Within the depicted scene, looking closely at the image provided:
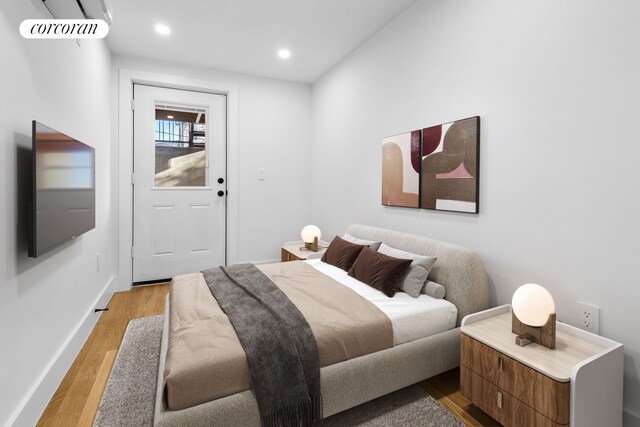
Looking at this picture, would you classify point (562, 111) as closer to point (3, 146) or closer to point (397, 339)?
point (397, 339)

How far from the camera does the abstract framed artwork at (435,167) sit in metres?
2.18

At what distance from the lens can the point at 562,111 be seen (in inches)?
66.4

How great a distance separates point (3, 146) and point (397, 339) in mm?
2079

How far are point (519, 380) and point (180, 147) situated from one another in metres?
3.98

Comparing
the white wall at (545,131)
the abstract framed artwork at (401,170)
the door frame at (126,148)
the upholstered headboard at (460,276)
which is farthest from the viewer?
the door frame at (126,148)

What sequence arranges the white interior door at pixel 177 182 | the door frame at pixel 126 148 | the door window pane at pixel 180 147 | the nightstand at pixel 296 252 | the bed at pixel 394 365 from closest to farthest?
the bed at pixel 394 365, the nightstand at pixel 296 252, the door frame at pixel 126 148, the white interior door at pixel 177 182, the door window pane at pixel 180 147

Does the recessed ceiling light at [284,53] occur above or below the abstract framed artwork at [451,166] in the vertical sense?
above

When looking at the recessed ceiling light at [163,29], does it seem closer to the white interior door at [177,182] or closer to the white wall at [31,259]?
the white wall at [31,259]

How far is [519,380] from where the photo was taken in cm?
140

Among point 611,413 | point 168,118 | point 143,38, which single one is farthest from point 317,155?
point 611,413

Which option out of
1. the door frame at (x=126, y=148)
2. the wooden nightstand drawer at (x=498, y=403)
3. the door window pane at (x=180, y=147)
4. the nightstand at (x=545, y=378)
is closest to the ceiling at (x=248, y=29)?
the door frame at (x=126, y=148)

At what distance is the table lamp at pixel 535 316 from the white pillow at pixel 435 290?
1.73ft

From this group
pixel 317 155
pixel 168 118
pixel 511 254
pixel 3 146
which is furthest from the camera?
pixel 317 155

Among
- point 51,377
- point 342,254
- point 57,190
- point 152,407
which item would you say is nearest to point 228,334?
point 152,407
